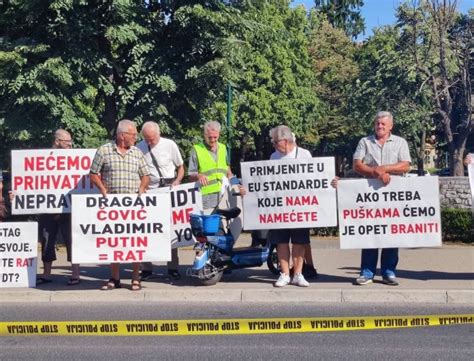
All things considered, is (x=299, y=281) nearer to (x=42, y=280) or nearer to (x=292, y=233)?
(x=292, y=233)

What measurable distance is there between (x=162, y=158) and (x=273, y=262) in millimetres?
1954

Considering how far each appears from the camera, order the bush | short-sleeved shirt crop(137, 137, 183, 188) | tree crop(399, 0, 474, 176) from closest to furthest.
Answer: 1. short-sleeved shirt crop(137, 137, 183, 188)
2. the bush
3. tree crop(399, 0, 474, 176)

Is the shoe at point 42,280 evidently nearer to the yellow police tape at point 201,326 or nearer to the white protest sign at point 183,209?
the white protest sign at point 183,209

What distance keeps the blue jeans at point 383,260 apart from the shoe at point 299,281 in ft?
2.41

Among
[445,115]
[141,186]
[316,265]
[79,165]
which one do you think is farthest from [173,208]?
[445,115]

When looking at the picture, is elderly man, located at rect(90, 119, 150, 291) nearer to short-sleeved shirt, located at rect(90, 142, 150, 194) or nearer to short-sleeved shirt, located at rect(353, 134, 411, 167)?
short-sleeved shirt, located at rect(90, 142, 150, 194)

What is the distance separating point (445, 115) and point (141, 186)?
21.5 metres

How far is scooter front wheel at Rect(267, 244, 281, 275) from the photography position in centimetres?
982

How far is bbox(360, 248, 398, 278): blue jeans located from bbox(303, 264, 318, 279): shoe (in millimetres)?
729

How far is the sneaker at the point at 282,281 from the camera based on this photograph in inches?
361

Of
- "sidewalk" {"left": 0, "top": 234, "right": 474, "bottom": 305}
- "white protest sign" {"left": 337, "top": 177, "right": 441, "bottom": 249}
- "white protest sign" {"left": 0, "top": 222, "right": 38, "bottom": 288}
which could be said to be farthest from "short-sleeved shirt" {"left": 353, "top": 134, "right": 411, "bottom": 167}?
"white protest sign" {"left": 0, "top": 222, "right": 38, "bottom": 288}

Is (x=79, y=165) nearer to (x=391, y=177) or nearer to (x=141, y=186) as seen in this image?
(x=141, y=186)

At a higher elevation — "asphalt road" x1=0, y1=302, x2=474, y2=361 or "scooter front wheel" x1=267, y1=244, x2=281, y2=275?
"scooter front wheel" x1=267, y1=244, x2=281, y2=275

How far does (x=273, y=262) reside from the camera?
Result: 9906 mm
